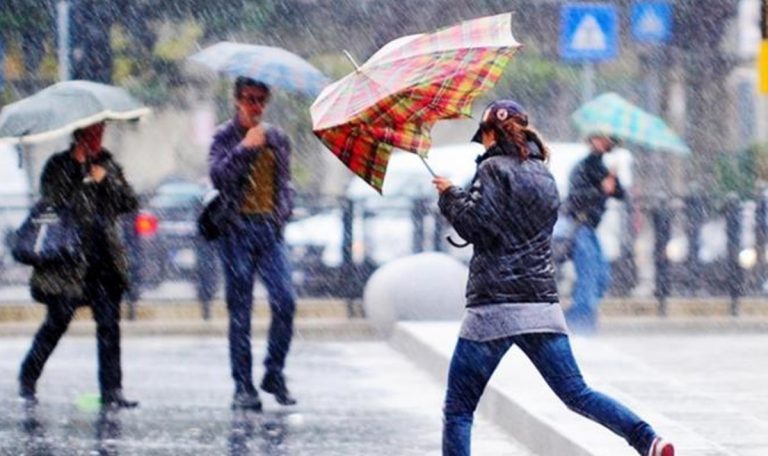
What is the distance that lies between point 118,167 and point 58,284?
2.24 ft

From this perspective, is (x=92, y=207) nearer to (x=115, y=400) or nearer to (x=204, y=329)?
(x=115, y=400)

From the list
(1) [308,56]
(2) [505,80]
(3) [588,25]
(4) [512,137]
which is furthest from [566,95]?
(4) [512,137]

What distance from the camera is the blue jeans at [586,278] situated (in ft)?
55.0

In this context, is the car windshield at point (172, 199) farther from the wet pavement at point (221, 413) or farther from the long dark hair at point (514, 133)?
the long dark hair at point (514, 133)

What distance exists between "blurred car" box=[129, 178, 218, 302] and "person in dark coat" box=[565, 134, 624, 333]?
3.71 metres

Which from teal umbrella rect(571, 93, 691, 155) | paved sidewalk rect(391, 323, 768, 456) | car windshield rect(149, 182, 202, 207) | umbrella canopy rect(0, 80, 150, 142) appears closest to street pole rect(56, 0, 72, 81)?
car windshield rect(149, 182, 202, 207)

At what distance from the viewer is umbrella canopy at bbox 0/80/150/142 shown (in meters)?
11.9

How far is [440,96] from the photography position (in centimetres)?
838

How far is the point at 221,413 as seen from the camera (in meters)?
12.0

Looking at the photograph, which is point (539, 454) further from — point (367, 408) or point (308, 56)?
point (308, 56)

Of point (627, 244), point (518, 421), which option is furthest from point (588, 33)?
point (518, 421)

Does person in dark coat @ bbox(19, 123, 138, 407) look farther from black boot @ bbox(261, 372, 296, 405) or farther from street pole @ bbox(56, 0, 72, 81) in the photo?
street pole @ bbox(56, 0, 72, 81)

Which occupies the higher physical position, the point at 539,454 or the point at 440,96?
the point at 440,96

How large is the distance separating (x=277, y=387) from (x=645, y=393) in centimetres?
193
